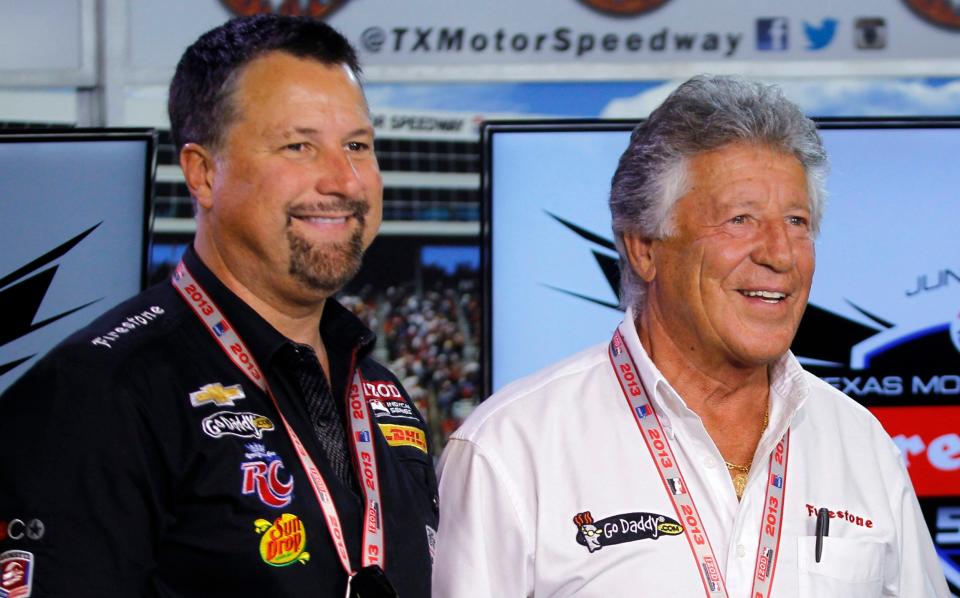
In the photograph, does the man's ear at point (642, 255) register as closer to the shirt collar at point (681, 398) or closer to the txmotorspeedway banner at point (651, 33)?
the shirt collar at point (681, 398)

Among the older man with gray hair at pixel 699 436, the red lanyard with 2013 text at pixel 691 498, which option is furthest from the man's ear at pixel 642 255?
the red lanyard with 2013 text at pixel 691 498

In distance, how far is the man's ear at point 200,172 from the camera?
223cm

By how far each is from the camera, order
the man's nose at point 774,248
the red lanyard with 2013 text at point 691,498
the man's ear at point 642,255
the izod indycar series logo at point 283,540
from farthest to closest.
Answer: the man's ear at point 642,255 → the man's nose at point 774,248 → the red lanyard with 2013 text at point 691,498 → the izod indycar series logo at point 283,540

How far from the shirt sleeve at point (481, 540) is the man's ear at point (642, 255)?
51 cm

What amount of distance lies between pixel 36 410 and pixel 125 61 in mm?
1826

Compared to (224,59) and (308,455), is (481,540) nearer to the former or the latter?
(308,455)

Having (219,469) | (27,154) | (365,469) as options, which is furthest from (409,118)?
(219,469)

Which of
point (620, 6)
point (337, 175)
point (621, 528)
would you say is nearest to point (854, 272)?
point (620, 6)

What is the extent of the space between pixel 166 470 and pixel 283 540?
206mm

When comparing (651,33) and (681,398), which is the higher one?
(651,33)

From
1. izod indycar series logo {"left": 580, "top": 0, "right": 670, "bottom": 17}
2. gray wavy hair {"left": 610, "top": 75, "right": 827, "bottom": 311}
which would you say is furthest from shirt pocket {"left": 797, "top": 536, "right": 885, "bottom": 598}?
izod indycar series logo {"left": 580, "top": 0, "right": 670, "bottom": 17}

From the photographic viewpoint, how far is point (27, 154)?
11.3 ft

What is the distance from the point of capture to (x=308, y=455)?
83.9 inches

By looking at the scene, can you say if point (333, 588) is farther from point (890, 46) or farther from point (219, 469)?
point (890, 46)
